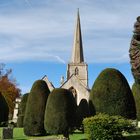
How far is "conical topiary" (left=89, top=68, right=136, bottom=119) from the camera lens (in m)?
25.5

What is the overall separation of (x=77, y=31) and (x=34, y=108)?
292 ft

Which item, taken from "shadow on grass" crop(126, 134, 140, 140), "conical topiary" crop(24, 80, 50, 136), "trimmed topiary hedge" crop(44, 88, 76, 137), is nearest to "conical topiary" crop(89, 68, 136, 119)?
"trimmed topiary hedge" crop(44, 88, 76, 137)

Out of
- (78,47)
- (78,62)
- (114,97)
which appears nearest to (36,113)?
(114,97)

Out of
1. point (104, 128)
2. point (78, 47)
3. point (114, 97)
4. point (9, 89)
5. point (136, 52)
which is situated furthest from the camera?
point (78, 47)

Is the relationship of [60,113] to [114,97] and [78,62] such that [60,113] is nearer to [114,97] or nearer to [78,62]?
[114,97]

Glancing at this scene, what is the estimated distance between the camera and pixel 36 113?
3109 cm

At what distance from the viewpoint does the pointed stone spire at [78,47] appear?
380ft

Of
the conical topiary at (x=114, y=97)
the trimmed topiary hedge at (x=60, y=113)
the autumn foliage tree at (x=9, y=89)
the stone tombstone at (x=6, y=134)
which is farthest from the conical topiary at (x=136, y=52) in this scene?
the autumn foliage tree at (x=9, y=89)

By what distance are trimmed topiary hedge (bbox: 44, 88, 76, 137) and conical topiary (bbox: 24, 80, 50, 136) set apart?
3.99 metres

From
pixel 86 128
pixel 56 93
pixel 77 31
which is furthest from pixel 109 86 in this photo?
pixel 77 31

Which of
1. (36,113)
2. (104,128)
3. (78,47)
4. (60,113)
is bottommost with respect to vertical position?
(104,128)

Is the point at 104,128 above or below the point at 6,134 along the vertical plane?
below

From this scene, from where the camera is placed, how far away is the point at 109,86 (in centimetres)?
2591

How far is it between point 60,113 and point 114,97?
12.4 feet
